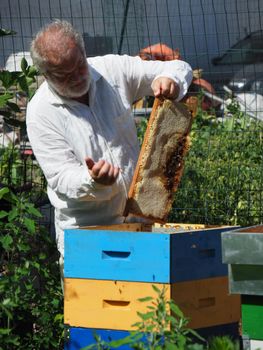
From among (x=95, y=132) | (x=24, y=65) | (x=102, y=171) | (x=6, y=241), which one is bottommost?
(x=6, y=241)

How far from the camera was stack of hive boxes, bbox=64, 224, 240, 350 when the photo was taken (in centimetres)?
383

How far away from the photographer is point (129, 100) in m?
4.72

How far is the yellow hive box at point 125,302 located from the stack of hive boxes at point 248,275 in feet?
1.31

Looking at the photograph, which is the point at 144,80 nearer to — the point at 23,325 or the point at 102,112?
the point at 102,112

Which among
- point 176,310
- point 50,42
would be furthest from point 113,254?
point 50,42

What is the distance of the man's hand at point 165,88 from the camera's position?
14.2 ft

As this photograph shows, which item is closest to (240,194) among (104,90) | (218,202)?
(218,202)

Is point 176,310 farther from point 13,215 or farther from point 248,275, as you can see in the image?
point 13,215

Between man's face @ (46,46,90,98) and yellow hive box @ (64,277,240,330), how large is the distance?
0.95 meters

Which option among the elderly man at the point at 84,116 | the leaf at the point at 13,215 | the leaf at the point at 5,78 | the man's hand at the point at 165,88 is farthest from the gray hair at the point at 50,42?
the leaf at the point at 13,215

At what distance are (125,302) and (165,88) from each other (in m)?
1.05

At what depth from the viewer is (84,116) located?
450cm

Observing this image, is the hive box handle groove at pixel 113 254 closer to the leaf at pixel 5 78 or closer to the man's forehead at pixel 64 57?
the man's forehead at pixel 64 57

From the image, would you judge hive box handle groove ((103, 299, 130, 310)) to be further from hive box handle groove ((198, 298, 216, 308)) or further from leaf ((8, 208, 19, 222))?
leaf ((8, 208, 19, 222))
